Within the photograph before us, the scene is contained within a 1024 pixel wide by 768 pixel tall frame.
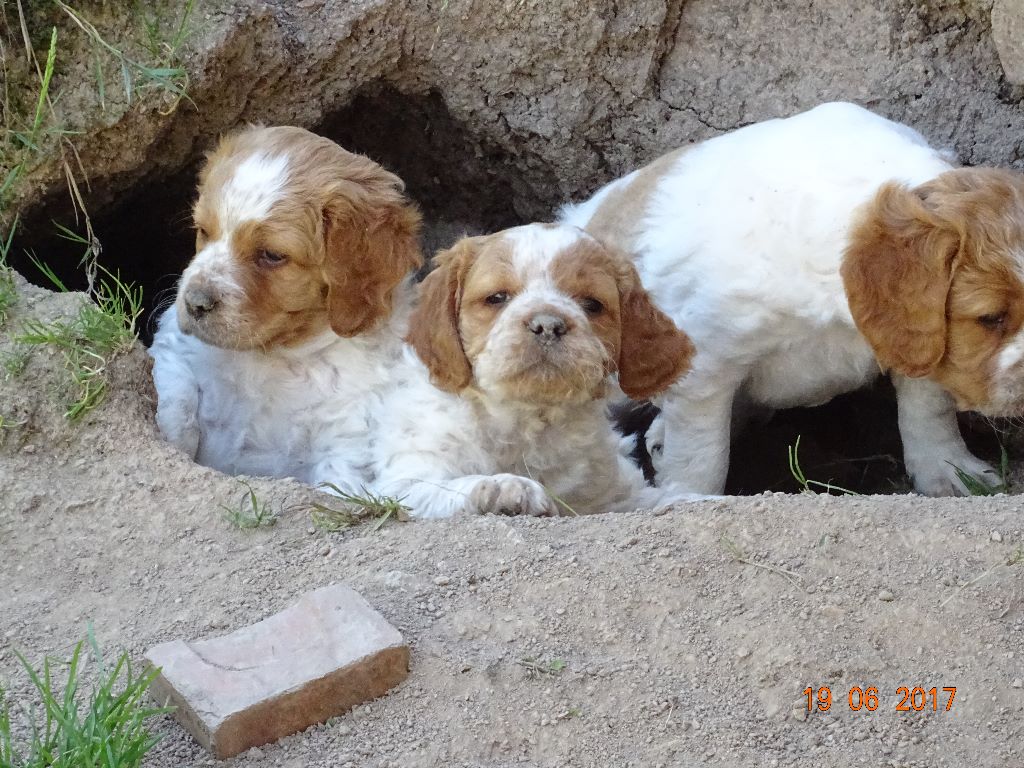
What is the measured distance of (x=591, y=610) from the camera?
3.30m

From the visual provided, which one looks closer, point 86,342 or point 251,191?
point 86,342

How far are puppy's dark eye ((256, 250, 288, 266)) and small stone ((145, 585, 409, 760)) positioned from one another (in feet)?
6.19

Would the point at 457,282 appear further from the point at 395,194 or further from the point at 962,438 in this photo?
the point at 962,438

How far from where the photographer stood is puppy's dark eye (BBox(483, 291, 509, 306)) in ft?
14.4

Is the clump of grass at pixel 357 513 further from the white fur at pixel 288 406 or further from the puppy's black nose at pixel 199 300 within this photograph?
the puppy's black nose at pixel 199 300

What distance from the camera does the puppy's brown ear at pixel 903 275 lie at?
177 inches

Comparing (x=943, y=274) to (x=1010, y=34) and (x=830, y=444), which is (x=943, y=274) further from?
(x=830, y=444)

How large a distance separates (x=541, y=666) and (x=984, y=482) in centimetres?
301

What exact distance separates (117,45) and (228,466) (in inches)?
74.1

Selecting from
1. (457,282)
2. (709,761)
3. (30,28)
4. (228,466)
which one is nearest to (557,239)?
(457,282)

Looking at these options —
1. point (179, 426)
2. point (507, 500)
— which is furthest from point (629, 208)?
point (179, 426)

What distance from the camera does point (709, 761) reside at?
2809 millimetres

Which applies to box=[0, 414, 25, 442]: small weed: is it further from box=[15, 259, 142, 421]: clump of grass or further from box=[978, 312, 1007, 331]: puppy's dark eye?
box=[978, 312, 1007, 331]: puppy's dark eye

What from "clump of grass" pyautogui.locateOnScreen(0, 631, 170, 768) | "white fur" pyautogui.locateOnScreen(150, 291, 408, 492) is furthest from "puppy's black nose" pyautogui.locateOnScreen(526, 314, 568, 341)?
"clump of grass" pyautogui.locateOnScreen(0, 631, 170, 768)
